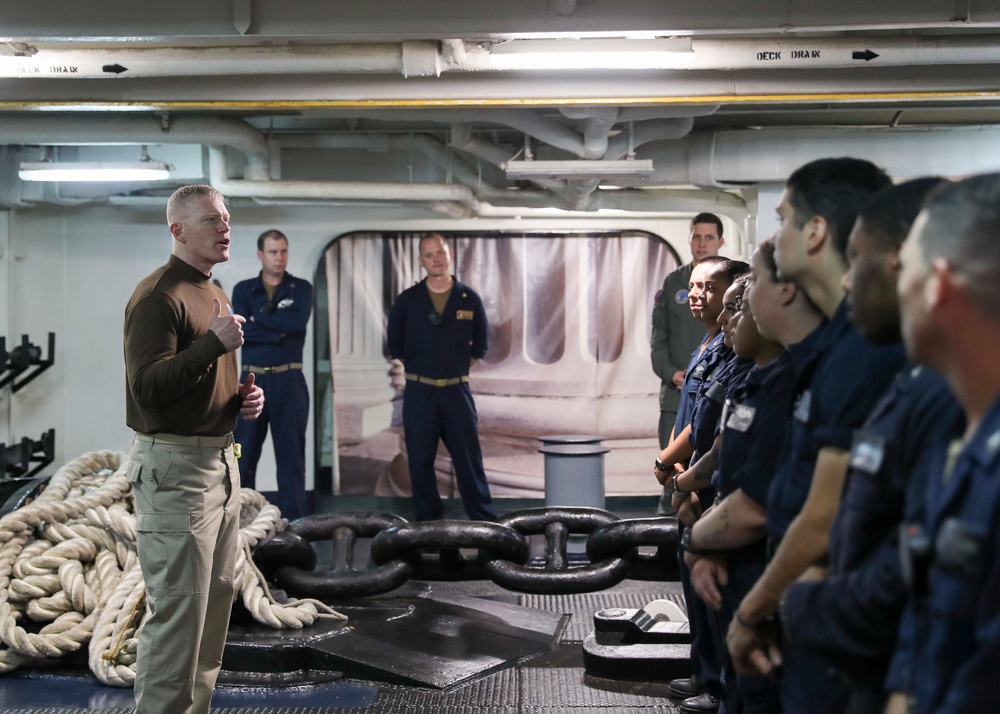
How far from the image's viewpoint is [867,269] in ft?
6.01

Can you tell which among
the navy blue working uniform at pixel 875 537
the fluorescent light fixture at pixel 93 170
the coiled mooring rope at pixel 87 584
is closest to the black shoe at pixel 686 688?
the coiled mooring rope at pixel 87 584

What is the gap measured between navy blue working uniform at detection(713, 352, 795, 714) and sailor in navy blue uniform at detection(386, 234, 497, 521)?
15.8 ft

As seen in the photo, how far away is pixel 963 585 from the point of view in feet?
4.58

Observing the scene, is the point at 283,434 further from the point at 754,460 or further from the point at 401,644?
the point at 754,460

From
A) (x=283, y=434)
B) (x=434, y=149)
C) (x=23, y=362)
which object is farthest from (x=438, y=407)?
(x=23, y=362)

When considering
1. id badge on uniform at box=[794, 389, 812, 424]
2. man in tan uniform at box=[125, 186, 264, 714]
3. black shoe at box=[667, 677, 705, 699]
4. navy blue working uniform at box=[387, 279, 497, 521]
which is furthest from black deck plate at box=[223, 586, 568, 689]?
id badge on uniform at box=[794, 389, 812, 424]

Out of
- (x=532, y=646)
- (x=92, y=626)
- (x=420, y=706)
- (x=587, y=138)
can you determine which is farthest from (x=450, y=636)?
(x=587, y=138)

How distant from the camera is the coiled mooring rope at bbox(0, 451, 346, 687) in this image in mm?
4371

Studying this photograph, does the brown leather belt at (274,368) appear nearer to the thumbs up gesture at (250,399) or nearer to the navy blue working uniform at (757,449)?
the thumbs up gesture at (250,399)

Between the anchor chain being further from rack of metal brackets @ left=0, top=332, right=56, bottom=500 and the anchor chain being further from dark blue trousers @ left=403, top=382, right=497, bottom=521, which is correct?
rack of metal brackets @ left=0, top=332, right=56, bottom=500

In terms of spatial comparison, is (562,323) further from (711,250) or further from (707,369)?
(707,369)

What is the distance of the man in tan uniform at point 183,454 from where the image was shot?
323 cm

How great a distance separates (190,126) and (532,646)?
4.06 m

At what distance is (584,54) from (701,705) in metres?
2.75
